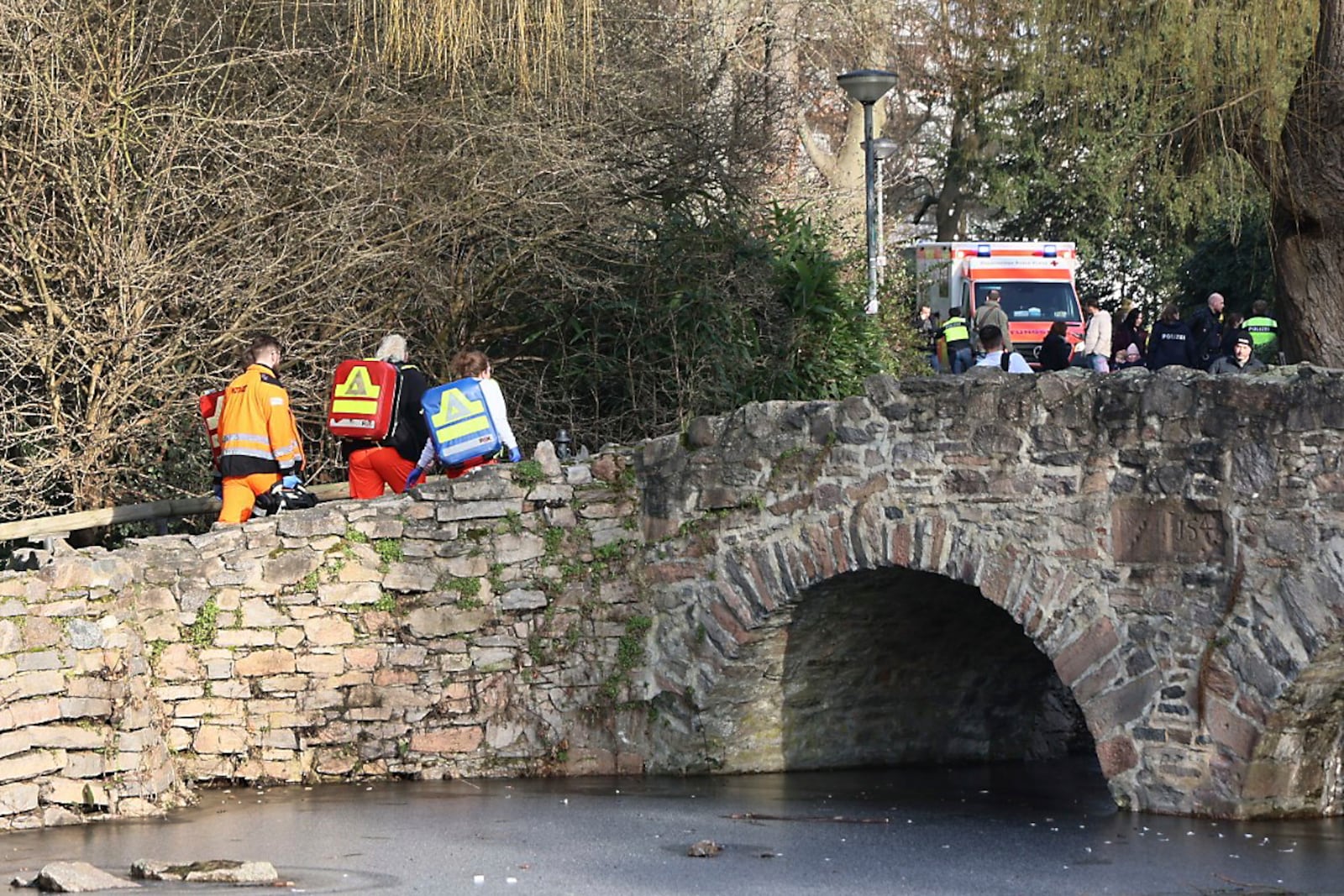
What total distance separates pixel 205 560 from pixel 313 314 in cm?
244

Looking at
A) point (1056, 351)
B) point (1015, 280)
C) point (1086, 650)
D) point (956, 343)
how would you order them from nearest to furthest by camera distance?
point (1086, 650) → point (956, 343) → point (1056, 351) → point (1015, 280)

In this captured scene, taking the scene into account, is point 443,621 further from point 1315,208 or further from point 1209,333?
point 1209,333

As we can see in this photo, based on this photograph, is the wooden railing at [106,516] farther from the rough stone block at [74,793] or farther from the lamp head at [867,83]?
the lamp head at [867,83]

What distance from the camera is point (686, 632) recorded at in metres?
12.3

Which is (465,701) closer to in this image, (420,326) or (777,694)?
(777,694)

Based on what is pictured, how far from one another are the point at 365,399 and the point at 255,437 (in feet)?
2.42

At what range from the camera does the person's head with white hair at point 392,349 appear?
1259cm

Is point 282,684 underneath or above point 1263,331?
underneath

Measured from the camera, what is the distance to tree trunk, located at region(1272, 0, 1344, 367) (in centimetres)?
1233

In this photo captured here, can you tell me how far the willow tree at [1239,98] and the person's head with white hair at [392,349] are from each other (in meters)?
4.12

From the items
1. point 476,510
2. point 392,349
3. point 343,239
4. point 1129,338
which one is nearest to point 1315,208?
point 476,510

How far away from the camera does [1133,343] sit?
22.8m

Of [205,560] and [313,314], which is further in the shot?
[313,314]

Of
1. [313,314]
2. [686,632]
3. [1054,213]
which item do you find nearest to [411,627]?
[686,632]
